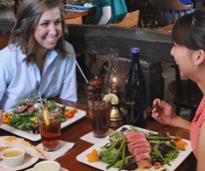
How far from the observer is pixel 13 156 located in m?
1.27

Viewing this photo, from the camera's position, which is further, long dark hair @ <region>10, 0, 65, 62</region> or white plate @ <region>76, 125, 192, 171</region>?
long dark hair @ <region>10, 0, 65, 62</region>

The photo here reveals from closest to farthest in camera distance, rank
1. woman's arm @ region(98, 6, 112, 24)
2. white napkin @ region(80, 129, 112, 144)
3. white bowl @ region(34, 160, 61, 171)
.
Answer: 1. white bowl @ region(34, 160, 61, 171)
2. white napkin @ region(80, 129, 112, 144)
3. woman's arm @ region(98, 6, 112, 24)

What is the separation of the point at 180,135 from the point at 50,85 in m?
0.89

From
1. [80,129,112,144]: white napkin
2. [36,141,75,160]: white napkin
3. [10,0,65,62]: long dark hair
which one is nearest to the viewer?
[36,141,75,160]: white napkin

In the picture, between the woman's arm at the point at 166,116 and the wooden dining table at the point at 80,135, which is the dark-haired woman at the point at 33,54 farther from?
the woman's arm at the point at 166,116

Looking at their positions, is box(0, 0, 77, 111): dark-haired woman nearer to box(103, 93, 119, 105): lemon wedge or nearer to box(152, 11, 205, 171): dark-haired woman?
box(103, 93, 119, 105): lemon wedge

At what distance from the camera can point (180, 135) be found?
1495 mm

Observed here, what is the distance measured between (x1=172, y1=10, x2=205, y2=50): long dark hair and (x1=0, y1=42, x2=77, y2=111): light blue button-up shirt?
0.97 metres

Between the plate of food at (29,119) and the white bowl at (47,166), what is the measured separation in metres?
0.24

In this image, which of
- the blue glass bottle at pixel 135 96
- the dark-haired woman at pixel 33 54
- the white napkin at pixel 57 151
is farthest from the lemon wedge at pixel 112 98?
the dark-haired woman at pixel 33 54

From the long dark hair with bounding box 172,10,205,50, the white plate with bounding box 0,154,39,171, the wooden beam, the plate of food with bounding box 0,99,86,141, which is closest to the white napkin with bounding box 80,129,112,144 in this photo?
the plate of food with bounding box 0,99,86,141

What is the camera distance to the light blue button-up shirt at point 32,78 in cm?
194

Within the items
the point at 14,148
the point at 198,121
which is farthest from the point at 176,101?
the point at 14,148

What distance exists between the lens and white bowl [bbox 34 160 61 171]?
1200mm
